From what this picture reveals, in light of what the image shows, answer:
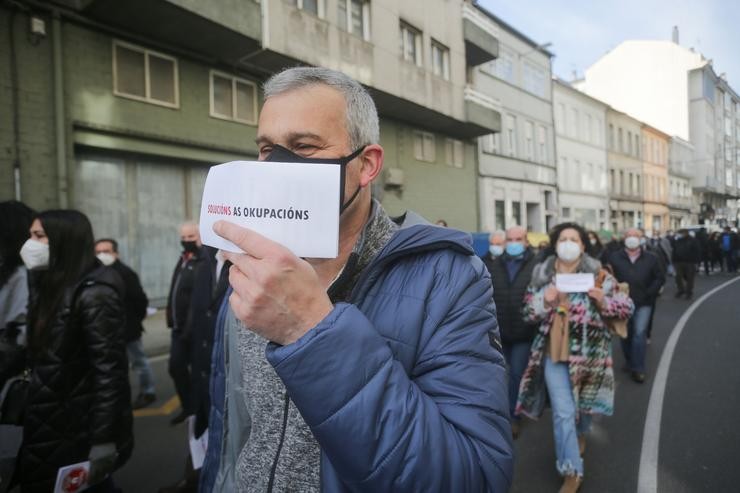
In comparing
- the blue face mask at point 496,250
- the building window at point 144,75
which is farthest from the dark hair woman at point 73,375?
the building window at point 144,75

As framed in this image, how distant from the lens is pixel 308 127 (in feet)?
4.23

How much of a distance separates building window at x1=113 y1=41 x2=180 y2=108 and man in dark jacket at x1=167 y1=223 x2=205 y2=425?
6125 mm

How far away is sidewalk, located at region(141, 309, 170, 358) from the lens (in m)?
7.68

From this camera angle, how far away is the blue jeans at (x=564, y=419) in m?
3.20

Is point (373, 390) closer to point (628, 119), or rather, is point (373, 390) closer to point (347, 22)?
point (347, 22)

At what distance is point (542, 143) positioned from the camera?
2598 cm

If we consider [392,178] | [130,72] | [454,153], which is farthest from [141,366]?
[454,153]

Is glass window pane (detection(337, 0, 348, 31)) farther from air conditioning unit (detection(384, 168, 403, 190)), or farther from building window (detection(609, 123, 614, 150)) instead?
building window (detection(609, 123, 614, 150))

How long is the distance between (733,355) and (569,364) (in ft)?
16.5

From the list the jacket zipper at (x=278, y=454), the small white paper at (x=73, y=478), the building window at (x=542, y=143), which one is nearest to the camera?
the jacket zipper at (x=278, y=454)

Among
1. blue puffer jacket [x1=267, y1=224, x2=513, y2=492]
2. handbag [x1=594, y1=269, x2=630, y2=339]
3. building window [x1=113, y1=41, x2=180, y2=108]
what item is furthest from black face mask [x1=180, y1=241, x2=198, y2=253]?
building window [x1=113, y1=41, x2=180, y2=108]

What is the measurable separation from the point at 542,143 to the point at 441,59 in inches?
428

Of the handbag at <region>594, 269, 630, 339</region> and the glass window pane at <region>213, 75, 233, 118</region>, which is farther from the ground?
the glass window pane at <region>213, 75, 233, 118</region>

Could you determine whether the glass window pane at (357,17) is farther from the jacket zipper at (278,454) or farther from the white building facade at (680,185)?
the white building facade at (680,185)
